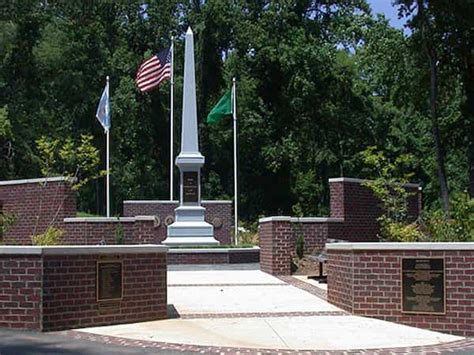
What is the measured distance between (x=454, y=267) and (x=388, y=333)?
4.98ft

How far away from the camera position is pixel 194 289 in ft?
55.1

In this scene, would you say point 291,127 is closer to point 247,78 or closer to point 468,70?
point 247,78

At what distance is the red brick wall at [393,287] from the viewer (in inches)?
441

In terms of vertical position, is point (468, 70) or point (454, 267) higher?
point (468, 70)

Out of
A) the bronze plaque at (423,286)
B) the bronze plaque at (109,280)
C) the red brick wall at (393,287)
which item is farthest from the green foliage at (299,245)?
the bronze plaque at (109,280)

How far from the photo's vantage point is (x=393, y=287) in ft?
38.5

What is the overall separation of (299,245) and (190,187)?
10.9 m

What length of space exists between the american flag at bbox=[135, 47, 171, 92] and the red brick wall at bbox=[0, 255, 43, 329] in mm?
25114

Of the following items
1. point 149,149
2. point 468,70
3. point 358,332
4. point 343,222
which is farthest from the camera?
point 149,149

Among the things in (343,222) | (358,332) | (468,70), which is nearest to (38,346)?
(358,332)

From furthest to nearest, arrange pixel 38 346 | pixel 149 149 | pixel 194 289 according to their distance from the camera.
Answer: pixel 149 149 < pixel 194 289 < pixel 38 346

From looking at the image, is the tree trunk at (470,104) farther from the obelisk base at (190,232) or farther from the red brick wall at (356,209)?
the obelisk base at (190,232)

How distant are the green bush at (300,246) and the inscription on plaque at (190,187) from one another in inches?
418

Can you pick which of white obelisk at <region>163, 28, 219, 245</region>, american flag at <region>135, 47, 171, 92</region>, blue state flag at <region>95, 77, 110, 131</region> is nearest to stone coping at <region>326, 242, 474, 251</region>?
white obelisk at <region>163, 28, 219, 245</region>
